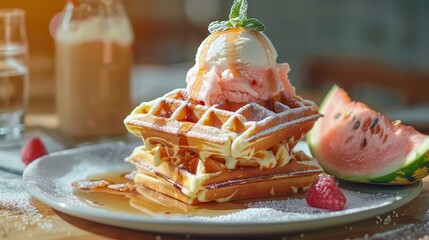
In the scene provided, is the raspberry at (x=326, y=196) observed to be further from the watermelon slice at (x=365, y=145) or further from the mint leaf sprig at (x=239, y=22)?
the mint leaf sprig at (x=239, y=22)

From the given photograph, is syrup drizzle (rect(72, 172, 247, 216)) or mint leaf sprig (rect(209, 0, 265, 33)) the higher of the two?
mint leaf sprig (rect(209, 0, 265, 33))

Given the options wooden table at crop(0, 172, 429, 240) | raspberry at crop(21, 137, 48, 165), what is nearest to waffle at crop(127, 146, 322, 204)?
wooden table at crop(0, 172, 429, 240)

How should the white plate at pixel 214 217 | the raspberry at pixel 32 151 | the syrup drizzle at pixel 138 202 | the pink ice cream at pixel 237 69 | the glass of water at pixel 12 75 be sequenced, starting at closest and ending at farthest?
the white plate at pixel 214 217 → the syrup drizzle at pixel 138 202 → the pink ice cream at pixel 237 69 → the raspberry at pixel 32 151 → the glass of water at pixel 12 75

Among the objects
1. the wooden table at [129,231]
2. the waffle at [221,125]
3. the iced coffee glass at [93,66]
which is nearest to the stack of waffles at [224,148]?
the waffle at [221,125]

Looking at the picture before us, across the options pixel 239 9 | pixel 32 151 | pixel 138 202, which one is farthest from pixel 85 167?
pixel 239 9

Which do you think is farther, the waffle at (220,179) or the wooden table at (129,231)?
the waffle at (220,179)

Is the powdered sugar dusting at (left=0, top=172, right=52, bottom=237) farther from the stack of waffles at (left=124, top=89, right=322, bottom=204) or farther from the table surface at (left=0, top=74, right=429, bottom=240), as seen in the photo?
the stack of waffles at (left=124, top=89, right=322, bottom=204)
